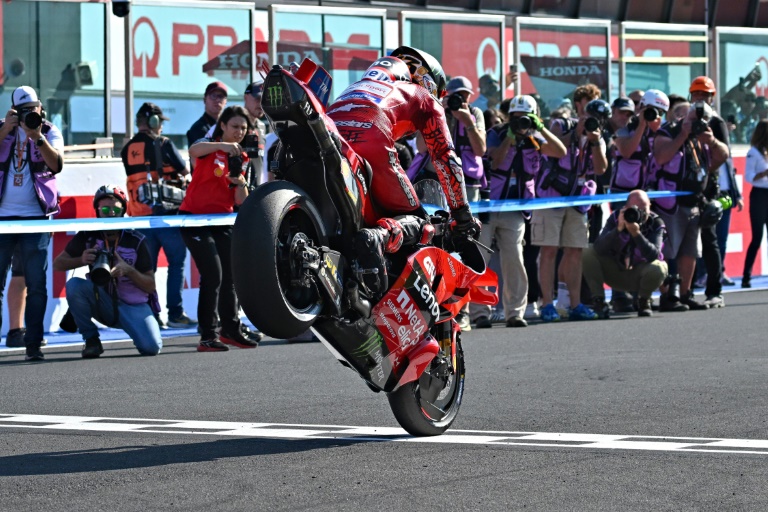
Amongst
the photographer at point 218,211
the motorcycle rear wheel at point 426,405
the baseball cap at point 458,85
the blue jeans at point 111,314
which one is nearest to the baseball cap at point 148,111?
the photographer at point 218,211

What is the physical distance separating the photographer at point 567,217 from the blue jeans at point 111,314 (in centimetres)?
427

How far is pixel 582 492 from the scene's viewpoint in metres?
6.67

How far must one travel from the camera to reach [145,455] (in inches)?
306

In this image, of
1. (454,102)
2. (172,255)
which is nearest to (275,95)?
(454,102)

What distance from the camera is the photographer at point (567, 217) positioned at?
16125 millimetres

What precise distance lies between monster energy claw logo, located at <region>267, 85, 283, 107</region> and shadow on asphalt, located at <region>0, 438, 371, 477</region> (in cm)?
161

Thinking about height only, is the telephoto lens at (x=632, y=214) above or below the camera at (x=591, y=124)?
below

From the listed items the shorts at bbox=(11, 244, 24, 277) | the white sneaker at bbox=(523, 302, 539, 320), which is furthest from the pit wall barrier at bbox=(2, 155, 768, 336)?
the white sneaker at bbox=(523, 302, 539, 320)

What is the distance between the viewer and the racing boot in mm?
7672

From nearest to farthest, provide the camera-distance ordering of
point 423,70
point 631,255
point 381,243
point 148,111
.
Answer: point 381,243
point 423,70
point 148,111
point 631,255

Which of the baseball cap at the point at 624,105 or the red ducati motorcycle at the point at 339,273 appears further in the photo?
the baseball cap at the point at 624,105

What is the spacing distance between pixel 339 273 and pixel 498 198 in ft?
27.2

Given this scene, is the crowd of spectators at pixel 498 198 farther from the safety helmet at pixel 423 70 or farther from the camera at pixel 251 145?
the safety helmet at pixel 423 70

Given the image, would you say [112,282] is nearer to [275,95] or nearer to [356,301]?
[356,301]
